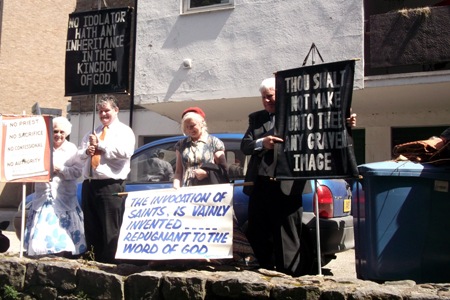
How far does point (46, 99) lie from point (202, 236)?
1824 centimetres

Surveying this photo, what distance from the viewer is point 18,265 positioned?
13.8ft

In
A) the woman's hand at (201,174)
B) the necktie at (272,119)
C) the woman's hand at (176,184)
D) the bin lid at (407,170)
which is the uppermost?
the necktie at (272,119)

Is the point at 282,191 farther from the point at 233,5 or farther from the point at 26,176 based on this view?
the point at 233,5

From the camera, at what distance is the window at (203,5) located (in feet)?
33.7

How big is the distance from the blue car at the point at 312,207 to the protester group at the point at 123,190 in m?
0.52

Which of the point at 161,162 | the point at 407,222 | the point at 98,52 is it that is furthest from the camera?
the point at 98,52

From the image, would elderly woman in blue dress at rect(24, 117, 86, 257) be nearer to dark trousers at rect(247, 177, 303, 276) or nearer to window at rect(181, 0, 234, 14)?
dark trousers at rect(247, 177, 303, 276)

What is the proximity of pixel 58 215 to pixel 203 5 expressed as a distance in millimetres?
7264

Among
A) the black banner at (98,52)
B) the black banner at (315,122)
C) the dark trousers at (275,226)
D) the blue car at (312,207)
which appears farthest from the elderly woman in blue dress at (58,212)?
the black banner at (315,122)

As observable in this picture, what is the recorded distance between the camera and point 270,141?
11.6 ft

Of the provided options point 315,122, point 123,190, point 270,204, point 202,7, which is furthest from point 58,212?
point 202,7

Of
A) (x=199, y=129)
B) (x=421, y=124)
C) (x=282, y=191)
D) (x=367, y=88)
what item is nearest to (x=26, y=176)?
(x=199, y=129)

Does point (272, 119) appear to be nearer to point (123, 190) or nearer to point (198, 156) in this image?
point (198, 156)

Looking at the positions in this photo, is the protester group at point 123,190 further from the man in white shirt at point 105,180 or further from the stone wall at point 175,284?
the stone wall at point 175,284
